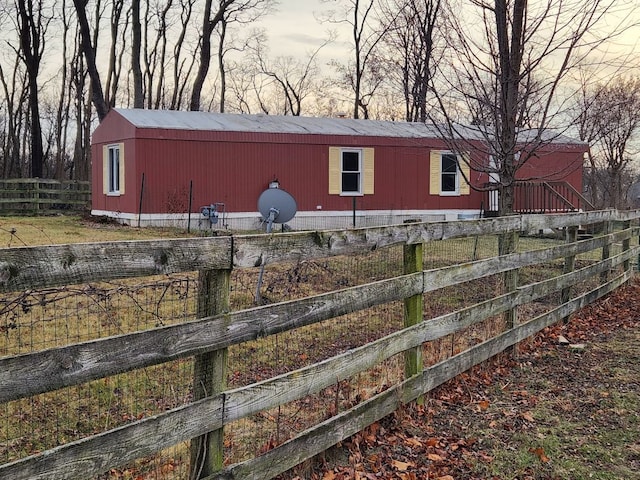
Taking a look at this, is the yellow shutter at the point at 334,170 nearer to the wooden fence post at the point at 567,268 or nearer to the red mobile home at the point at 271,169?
the red mobile home at the point at 271,169

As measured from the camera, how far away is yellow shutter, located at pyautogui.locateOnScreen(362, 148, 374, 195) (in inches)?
738

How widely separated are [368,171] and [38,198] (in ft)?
38.7

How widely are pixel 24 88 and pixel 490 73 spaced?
3467cm

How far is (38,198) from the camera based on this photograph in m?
21.9

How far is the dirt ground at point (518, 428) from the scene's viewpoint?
3.40 metres

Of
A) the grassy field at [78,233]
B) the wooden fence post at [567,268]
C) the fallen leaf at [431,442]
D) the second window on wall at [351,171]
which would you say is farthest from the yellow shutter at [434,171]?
the fallen leaf at [431,442]

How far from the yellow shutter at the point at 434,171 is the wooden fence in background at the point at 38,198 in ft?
41.0

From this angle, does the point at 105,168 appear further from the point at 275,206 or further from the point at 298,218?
the point at 275,206

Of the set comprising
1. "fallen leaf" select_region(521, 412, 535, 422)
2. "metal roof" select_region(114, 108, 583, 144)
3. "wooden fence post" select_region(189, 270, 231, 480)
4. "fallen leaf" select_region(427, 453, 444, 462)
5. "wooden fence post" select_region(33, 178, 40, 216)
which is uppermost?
"metal roof" select_region(114, 108, 583, 144)

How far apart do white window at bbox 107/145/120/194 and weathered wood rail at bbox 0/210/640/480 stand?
1529 centimetres

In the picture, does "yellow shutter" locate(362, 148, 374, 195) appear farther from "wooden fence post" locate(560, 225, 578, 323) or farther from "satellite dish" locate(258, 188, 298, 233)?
"wooden fence post" locate(560, 225, 578, 323)

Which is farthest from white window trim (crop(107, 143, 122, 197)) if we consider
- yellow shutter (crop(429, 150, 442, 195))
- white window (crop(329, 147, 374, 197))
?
yellow shutter (crop(429, 150, 442, 195))

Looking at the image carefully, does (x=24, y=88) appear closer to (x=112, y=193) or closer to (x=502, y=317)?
(x=112, y=193)

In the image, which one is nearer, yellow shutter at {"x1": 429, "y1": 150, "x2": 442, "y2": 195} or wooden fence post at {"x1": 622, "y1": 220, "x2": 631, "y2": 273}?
wooden fence post at {"x1": 622, "y1": 220, "x2": 631, "y2": 273}
